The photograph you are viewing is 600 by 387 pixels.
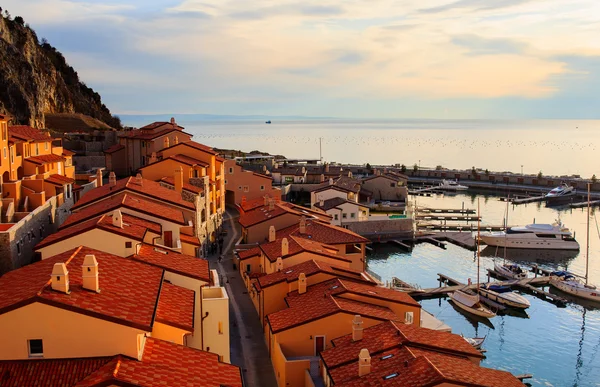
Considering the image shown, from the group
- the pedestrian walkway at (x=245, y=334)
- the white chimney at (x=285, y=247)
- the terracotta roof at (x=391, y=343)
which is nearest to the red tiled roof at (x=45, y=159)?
the pedestrian walkway at (x=245, y=334)

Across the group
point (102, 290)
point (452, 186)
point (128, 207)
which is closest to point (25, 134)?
point (128, 207)

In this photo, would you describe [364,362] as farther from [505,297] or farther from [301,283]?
[505,297]

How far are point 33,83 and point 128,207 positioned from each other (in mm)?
54751

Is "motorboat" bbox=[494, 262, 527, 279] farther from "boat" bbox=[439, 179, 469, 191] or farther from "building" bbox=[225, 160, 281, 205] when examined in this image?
"boat" bbox=[439, 179, 469, 191]

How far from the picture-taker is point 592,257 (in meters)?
58.2

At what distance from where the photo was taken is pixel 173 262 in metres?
23.1

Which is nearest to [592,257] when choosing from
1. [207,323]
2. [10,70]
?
[207,323]

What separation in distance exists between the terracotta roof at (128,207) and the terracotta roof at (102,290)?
8708mm

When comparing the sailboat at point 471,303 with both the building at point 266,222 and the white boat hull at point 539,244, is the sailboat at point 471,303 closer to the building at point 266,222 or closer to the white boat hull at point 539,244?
the building at point 266,222

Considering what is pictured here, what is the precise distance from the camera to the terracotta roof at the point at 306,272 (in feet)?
95.0

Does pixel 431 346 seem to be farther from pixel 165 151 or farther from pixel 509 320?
pixel 165 151

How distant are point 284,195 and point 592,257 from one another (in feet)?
107

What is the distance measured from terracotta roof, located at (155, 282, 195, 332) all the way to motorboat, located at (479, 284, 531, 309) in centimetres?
2741

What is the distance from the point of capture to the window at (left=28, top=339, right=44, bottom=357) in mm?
15224
